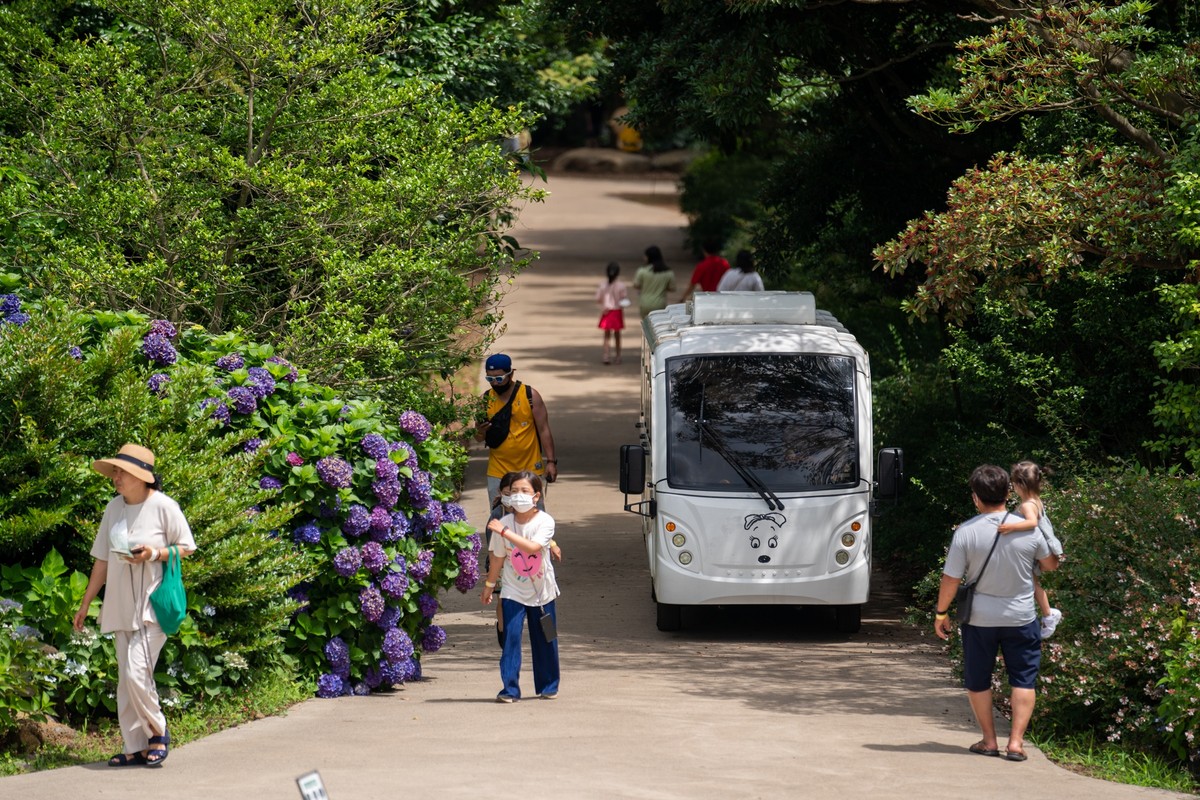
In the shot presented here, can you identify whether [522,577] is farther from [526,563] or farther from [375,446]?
[375,446]

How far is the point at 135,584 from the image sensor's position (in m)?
7.45

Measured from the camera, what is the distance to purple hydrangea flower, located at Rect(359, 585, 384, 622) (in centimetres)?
918

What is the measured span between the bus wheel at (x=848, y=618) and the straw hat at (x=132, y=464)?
584 cm

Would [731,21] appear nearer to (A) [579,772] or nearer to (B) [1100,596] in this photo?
(B) [1100,596]

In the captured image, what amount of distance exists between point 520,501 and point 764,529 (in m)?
2.76

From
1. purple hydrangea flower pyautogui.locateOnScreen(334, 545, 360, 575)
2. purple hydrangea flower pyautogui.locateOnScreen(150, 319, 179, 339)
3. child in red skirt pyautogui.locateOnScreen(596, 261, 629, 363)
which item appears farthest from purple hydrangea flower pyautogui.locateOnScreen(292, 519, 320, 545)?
child in red skirt pyautogui.locateOnScreen(596, 261, 629, 363)

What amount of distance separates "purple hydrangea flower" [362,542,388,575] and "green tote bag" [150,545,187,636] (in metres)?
1.74

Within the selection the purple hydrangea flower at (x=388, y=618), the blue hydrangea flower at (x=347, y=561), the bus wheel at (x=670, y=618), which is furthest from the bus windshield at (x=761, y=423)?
the blue hydrangea flower at (x=347, y=561)

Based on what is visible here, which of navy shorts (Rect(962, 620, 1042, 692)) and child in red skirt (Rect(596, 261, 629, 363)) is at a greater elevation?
child in red skirt (Rect(596, 261, 629, 363))

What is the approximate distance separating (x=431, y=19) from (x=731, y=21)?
2.89m

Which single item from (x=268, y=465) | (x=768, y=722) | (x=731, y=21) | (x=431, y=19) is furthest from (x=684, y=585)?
(x=431, y=19)

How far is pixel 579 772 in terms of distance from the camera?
7.39m

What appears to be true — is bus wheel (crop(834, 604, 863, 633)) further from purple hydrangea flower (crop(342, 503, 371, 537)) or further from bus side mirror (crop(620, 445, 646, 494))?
purple hydrangea flower (crop(342, 503, 371, 537))

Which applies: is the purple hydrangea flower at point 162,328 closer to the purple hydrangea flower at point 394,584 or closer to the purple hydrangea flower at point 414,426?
the purple hydrangea flower at point 414,426
